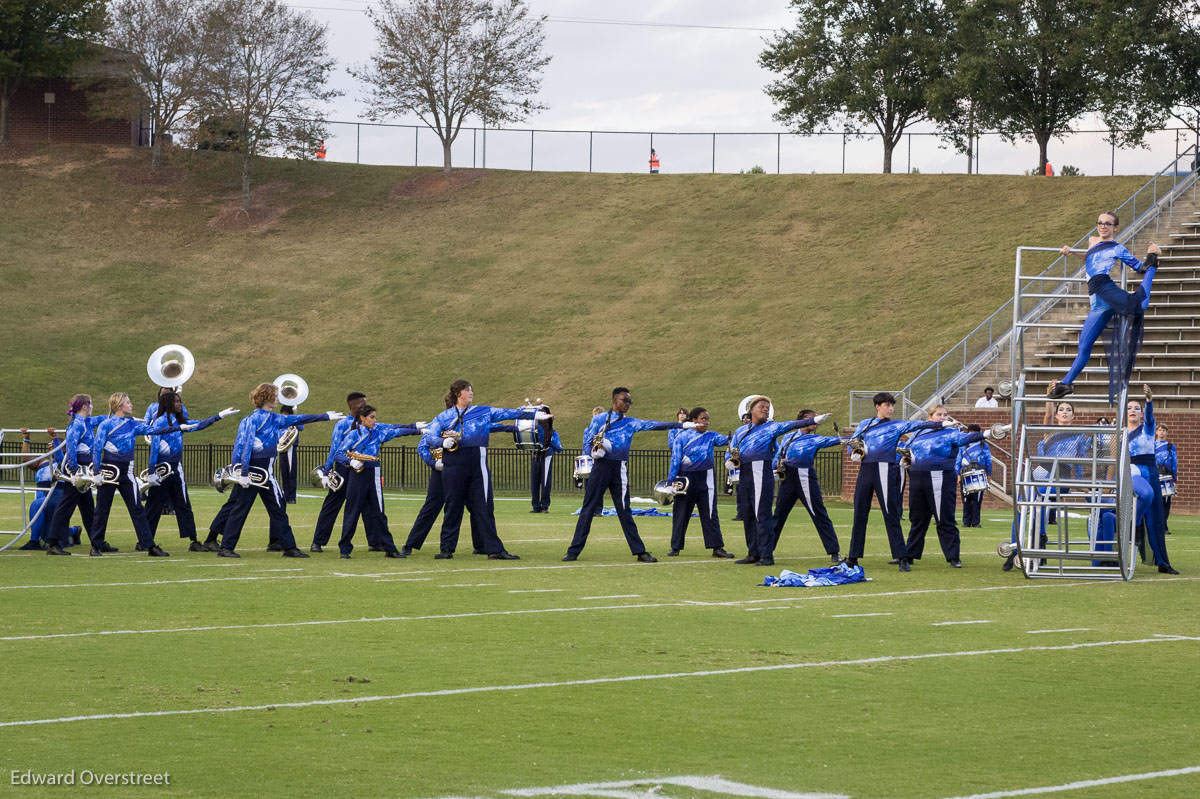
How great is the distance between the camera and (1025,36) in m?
50.6

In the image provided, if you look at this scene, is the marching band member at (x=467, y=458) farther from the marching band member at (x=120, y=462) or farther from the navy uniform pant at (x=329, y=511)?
the marching band member at (x=120, y=462)

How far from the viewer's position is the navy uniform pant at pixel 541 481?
2597 centimetres

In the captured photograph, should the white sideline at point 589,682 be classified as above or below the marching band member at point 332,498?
below

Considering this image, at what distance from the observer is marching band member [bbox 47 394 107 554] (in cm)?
1692

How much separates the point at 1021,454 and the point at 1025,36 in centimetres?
3895

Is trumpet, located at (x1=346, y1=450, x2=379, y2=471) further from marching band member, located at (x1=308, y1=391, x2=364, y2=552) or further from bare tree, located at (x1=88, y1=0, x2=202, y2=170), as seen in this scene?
bare tree, located at (x1=88, y1=0, x2=202, y2=170)

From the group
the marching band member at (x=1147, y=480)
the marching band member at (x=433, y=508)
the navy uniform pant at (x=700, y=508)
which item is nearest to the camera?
the marching band member at (x=1147, y=480)

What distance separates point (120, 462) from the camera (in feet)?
55.5

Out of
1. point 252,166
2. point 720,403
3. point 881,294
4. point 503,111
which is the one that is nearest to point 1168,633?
point 720,403

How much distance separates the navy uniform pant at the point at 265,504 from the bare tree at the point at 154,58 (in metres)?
39.5

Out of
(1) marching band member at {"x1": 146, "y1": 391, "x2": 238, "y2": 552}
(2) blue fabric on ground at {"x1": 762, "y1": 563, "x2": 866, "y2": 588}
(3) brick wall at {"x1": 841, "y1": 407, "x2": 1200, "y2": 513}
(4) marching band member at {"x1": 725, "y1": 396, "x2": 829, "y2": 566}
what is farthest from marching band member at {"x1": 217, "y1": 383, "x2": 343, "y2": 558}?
(3) brick wall at {"x1": 841, "y1": 407, "x2": 1200, "y2": 513}

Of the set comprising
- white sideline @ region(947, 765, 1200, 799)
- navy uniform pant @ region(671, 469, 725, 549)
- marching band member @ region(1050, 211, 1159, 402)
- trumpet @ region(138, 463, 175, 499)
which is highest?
marching band member @ region(1050, 211, 1159, 402)

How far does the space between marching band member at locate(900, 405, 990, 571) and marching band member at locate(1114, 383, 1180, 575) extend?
1.70 metres

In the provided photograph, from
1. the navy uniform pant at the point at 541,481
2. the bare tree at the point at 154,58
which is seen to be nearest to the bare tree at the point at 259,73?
the bare tree at the point at 154,58
